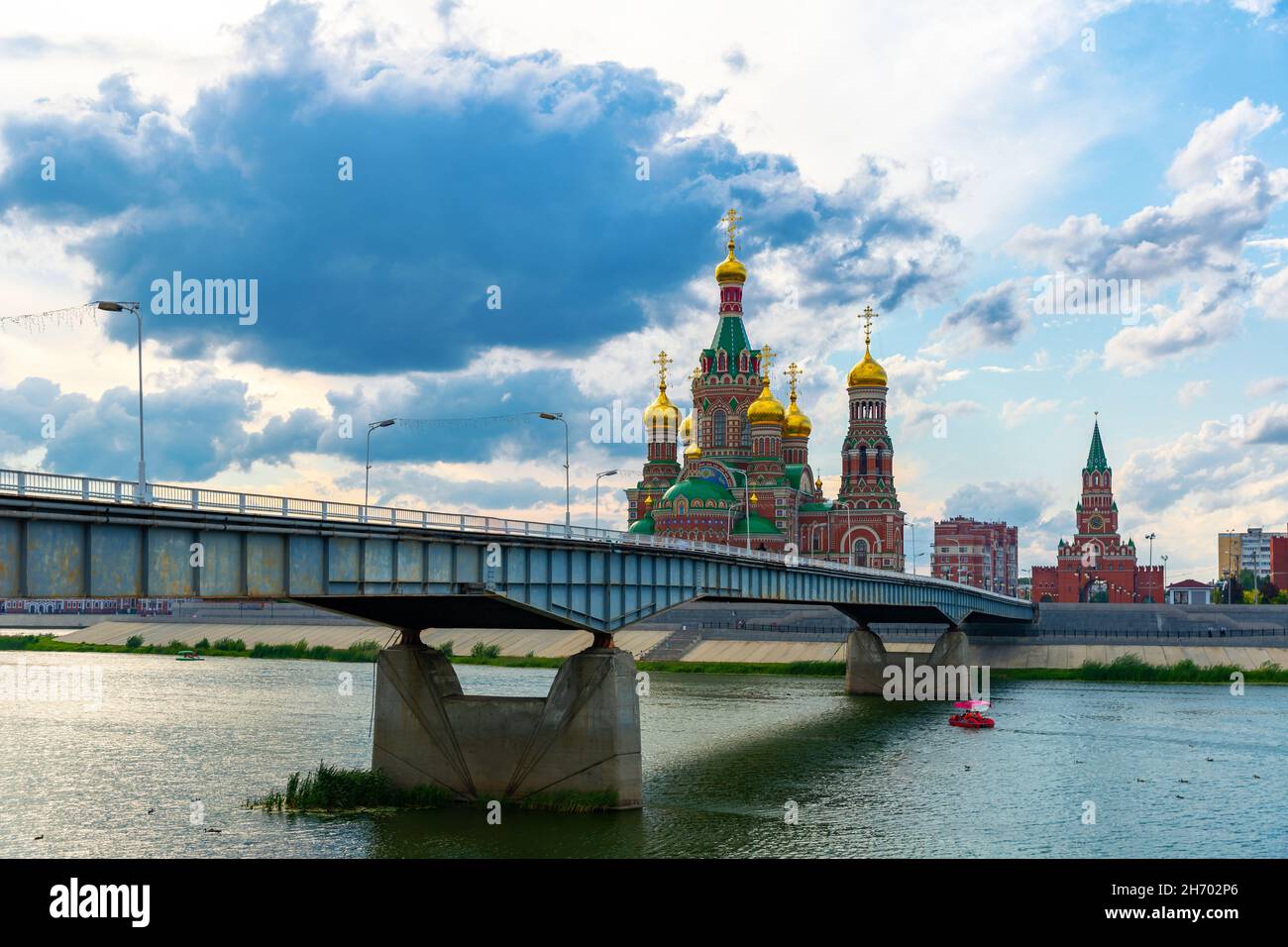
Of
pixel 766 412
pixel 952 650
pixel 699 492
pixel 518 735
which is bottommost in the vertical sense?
pixel 952 650

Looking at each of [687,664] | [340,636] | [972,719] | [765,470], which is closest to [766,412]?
[765,470]

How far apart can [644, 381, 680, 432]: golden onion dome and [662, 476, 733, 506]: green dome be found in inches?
977

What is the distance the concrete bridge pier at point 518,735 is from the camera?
50.3 metres

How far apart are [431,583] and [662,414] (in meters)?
141

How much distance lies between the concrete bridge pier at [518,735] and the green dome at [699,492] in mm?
108629

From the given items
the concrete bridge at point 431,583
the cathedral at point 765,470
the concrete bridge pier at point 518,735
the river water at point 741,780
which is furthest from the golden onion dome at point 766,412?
the concrete bridge pier at point 518,735

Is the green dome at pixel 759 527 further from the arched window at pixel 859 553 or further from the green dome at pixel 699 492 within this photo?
the arched window at pixel 859 553

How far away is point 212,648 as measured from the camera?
136 m

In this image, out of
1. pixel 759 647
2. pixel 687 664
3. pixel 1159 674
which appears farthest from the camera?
pixel 759 647

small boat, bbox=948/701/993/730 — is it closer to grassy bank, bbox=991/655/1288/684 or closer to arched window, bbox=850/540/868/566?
grassy bank, bbox=991/655/1288/684

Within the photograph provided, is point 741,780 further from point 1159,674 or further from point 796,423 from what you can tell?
point 796,423

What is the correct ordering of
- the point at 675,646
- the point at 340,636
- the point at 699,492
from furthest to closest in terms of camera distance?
the point at 699,492 < the point at 340,636 < the point at 675,646
